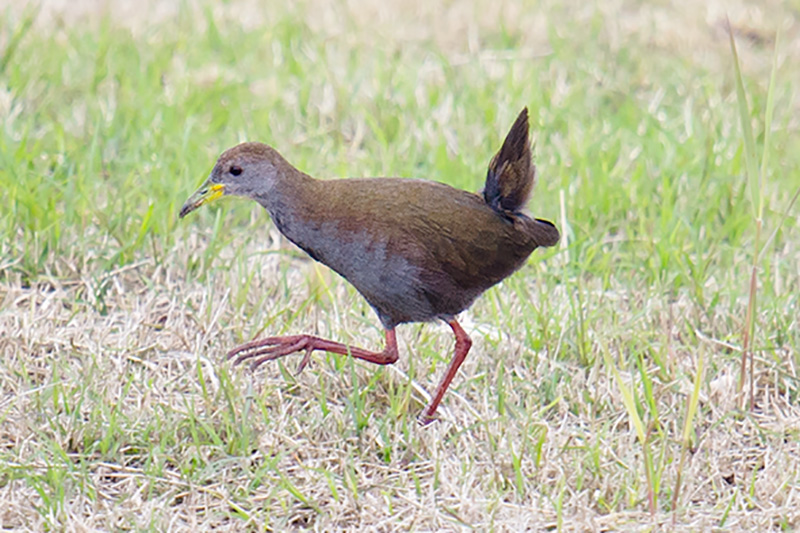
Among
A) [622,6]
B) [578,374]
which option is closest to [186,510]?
[578,374]

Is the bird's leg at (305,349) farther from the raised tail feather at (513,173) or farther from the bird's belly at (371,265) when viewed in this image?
the raised tail feather at (513,173)

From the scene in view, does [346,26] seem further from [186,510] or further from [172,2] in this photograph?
[186,510]

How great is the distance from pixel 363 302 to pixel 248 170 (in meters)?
0.93

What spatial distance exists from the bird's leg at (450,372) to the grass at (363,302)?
0.28 feet

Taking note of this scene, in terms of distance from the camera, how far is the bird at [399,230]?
331cm

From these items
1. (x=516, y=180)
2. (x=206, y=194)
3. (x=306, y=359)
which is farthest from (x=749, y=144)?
(x=206, y=194)

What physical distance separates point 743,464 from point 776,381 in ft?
1.50

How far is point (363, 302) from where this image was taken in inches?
164

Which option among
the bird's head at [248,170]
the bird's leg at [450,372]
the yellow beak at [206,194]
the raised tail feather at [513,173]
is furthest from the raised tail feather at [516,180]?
the yellow beak at [206,194]

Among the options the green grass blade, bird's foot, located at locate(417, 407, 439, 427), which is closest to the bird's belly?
bird's foot, located at locate(417, 407, 439, 427)

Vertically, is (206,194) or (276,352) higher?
(206,194)

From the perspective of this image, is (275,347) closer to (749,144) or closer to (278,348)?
(278,348)

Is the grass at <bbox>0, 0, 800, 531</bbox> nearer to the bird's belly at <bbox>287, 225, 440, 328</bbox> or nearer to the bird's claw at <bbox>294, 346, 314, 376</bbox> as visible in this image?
the bird's claw at <bbox>294, 346, 314, 376</bbox>

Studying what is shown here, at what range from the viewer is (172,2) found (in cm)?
665
